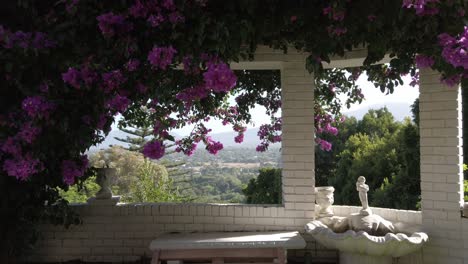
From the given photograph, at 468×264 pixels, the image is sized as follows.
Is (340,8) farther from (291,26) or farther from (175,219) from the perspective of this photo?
(175,219)

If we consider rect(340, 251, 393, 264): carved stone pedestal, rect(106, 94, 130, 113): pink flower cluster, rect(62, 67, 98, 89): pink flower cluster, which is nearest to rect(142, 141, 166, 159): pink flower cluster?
rect(106, 94, 130, 113): pink flower cluster

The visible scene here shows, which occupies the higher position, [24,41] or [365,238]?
[24,41]

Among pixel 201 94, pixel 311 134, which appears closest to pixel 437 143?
pixel 311 134

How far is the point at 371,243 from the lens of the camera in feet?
10.9

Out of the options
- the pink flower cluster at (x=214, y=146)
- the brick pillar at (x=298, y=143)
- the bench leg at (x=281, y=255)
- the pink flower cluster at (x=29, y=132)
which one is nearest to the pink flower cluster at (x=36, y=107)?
the pink flower cluster at (x=29, y=132)

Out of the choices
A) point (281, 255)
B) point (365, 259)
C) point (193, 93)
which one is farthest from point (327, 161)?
point (193, 93)

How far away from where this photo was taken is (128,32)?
2.45 metres

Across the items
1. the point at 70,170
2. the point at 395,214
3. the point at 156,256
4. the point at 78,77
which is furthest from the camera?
the point at 395,214

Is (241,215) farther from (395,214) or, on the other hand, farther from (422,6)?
(422,6)

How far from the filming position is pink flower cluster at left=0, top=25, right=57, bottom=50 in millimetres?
2342

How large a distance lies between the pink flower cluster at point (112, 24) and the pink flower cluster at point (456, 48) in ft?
5.40

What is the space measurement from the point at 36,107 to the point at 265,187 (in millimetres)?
5715

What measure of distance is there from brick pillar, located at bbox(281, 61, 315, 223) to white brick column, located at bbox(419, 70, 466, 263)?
0.94 m

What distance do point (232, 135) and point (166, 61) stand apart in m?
3.65
